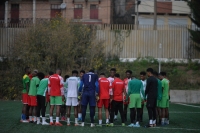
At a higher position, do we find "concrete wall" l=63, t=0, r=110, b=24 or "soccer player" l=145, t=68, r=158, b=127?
"concrete wall" l=63, t=0, r=110, b=24

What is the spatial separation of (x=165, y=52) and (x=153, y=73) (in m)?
25.9

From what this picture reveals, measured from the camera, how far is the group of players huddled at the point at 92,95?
2127 cm

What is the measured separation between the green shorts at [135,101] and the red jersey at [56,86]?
303 centimetres

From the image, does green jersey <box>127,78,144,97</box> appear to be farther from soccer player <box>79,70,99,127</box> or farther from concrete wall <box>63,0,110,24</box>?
concrete wall <box>63,0,110,24</box>

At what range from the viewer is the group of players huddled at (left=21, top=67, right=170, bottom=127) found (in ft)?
69.8

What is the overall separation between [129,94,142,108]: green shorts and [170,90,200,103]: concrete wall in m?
19.7

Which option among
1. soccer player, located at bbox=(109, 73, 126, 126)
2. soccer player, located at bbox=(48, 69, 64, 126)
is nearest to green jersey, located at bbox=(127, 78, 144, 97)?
soccer player, located at bbox=(109, 73, 126, 126)

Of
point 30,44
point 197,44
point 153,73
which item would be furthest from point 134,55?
point 153,73

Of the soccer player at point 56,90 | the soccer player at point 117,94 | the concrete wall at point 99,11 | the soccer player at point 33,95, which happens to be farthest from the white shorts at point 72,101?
the concrete wall at point 99,11

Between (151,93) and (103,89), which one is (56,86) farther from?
(151,93)

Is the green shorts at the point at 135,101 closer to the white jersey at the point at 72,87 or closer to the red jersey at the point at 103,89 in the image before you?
the red jersey at the point at 103,89

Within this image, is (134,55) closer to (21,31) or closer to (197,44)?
(197,44)

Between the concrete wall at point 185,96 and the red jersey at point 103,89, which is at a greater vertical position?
the red jersey at point 103,89

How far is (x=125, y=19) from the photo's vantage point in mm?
65875
